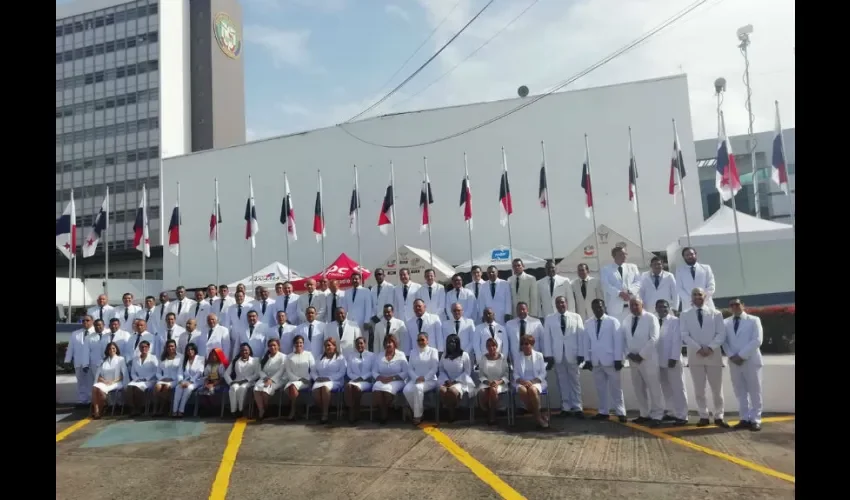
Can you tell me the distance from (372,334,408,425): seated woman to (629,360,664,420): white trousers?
316cm

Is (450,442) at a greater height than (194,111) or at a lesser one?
lesser

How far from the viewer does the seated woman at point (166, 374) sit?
862 cm

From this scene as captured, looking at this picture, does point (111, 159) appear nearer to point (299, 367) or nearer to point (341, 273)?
point (341, 273)

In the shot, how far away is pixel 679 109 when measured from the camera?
21781mm

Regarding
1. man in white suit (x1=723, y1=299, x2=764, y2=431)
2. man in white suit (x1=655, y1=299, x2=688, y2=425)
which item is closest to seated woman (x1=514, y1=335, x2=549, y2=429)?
man in white suit (x1=655, y1=299, x2=688, y2=425)

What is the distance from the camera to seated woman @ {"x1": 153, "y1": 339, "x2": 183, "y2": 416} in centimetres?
862

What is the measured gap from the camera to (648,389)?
7.23 meters

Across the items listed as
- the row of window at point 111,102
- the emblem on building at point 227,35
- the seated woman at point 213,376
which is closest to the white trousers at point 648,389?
the seated woman at point 213,376

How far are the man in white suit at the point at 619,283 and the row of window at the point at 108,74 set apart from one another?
4953cm

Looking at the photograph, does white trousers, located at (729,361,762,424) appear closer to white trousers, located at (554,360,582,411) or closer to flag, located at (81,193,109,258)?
white trousers, located at (554,360,582,411)

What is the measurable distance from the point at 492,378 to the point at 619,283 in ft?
9.82
